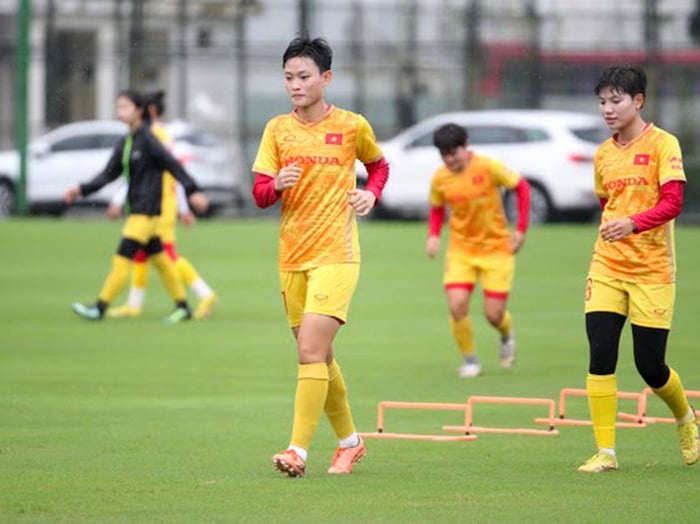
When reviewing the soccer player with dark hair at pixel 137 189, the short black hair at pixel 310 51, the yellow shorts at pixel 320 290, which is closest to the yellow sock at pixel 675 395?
the yellow shorts at pixel 320 290

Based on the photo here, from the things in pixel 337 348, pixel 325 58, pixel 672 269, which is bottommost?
pixel 337 348

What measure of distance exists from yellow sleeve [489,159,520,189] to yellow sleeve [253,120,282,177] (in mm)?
4973

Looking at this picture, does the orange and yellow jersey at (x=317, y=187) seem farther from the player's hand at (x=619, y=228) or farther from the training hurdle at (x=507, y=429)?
the training hurdle at (x=507, y=429)

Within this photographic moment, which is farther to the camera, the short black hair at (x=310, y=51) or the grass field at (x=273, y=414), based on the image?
the short black hair at (x=310, y=51)

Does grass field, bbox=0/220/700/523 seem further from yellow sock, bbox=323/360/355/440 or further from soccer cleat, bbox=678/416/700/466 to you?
yellow sock, bbox=323/360/355/440

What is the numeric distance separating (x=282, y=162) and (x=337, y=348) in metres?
6.58

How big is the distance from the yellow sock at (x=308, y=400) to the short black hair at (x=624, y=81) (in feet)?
6.38

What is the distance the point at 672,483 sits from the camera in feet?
28.6

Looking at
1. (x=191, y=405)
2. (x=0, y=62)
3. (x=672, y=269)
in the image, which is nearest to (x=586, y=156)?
(x=0, y=62)

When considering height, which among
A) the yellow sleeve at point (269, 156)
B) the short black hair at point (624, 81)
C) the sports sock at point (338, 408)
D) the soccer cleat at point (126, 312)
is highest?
the short black hair at point (624, 81)

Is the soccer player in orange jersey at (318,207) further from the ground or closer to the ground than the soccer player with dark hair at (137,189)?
further from the ground

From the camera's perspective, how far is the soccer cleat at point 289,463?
8.55 meters

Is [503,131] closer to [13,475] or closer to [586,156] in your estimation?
[586,156]

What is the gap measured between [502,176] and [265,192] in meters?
5.21
